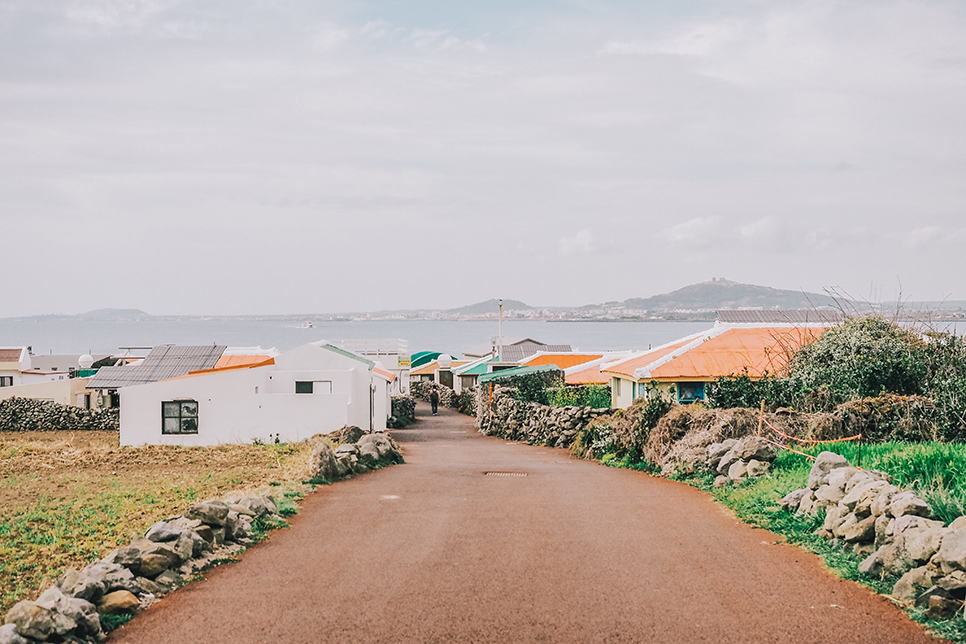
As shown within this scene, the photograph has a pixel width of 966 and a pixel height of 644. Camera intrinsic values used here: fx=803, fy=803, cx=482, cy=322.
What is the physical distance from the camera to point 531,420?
32344 mm

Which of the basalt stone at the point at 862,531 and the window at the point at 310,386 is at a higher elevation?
the window at the point at 310,386

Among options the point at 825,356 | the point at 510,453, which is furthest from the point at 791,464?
the point at 510,453

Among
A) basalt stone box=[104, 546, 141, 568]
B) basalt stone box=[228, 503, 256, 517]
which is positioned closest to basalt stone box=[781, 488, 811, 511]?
basalt stone box=[228, 503, 256, 517]

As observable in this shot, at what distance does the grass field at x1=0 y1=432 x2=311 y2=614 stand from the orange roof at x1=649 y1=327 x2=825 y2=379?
40.0 ft

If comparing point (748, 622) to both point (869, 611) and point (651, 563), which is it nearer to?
point (869, 611)

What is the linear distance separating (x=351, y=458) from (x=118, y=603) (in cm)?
962

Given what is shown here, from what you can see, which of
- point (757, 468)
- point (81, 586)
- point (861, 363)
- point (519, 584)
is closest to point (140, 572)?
point (81, 586)

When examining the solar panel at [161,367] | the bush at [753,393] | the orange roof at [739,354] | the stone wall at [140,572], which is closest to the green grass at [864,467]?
the bush at [753,393]

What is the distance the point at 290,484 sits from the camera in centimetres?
1438

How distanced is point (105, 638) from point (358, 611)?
6.84ft

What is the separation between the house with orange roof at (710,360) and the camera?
25.5 metres

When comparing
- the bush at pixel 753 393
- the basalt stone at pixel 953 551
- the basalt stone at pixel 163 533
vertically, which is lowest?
the basalt stone at pixel 163 533

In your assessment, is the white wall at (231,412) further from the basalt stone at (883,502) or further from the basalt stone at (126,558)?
the basalt stone at (883,502)

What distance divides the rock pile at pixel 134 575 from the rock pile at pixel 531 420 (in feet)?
59.5
